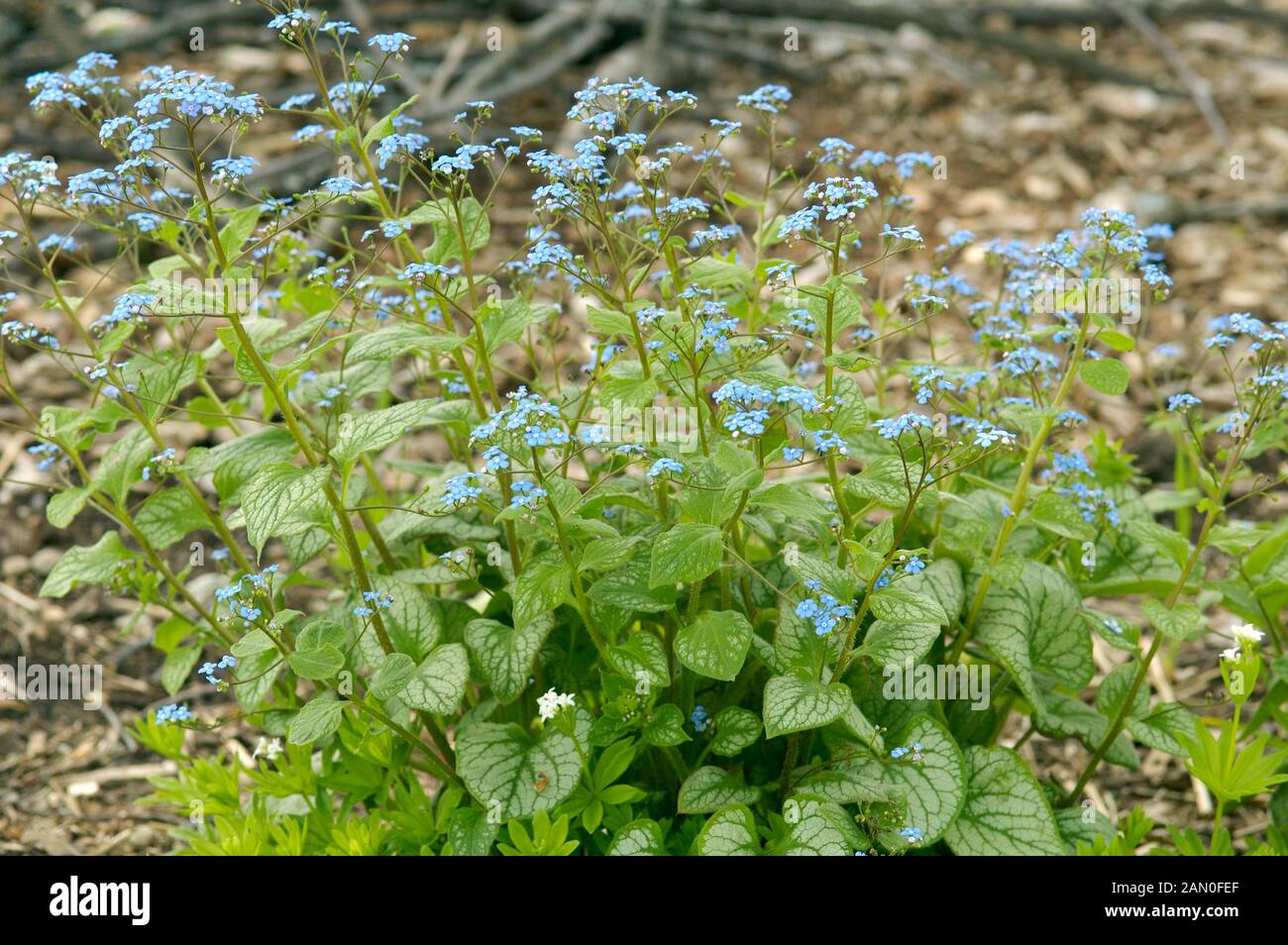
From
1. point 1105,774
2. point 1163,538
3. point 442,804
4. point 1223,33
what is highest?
point 1223,33

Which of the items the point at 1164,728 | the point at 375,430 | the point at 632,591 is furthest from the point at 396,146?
the point at 1164,728

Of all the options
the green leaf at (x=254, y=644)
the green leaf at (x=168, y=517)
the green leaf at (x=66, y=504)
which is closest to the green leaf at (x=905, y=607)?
the green leaf at (x=254, y=644)

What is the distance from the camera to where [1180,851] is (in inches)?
124

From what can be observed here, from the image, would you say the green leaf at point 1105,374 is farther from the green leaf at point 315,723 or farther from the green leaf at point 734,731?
the green leaf at point 315,723

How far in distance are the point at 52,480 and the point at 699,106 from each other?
3591 millimetres

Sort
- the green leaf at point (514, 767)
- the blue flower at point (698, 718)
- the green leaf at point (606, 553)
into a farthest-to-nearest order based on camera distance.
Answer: the blue flower at point (698, 718)
the green leaf at point (514, 767)
the green leaf at point (606, 553)

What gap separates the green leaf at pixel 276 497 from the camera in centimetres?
258

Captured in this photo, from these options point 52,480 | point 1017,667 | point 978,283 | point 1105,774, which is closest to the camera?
point 1017,667

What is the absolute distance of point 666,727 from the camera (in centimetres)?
278

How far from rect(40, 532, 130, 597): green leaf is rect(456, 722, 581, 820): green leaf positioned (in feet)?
3.15

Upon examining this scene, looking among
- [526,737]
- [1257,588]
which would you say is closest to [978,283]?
[1257,588]

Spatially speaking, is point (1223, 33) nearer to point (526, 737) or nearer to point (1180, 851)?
point (1180, 851)

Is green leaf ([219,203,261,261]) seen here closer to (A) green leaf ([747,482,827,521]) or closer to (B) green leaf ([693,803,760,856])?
(A) green leaf ([747,482,827,521])

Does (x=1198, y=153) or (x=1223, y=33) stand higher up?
(x=1223, y=33)
